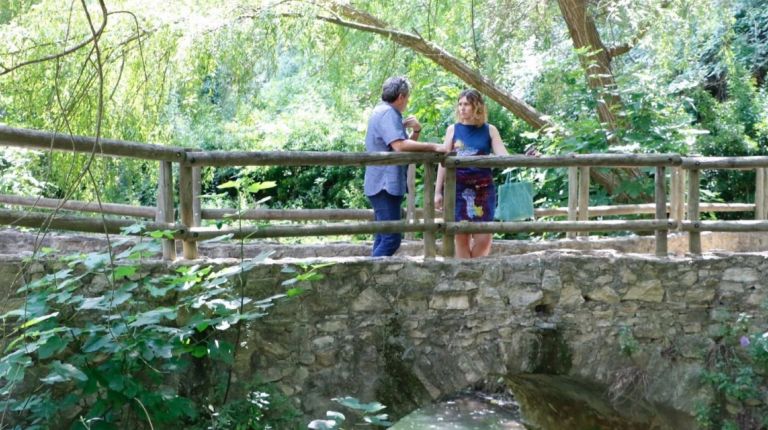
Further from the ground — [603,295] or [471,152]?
[471,152]

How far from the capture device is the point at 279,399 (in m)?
4.84

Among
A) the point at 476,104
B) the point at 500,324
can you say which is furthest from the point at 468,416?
the point at 476,104

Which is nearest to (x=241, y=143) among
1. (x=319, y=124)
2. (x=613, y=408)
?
(x=319, y=124)

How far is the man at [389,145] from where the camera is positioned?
5.11 m

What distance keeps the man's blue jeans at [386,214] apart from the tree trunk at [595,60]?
12.8 feet

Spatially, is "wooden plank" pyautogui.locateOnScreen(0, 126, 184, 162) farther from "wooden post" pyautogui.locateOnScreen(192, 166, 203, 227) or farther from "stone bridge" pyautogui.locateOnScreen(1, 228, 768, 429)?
"stone bridge" pyautogui.locateOnScreen(1, 228, 768, 429)

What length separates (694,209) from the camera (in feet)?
18.1

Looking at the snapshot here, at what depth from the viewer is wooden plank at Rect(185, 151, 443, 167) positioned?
471 centimetres

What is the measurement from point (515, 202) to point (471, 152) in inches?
16.2

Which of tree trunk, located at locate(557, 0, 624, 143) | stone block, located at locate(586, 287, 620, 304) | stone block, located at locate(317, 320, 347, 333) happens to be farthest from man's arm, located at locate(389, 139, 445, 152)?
tree trunk, located at locate(557, 0, 624, 143)

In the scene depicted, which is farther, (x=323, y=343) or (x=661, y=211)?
(x=661, y=211)

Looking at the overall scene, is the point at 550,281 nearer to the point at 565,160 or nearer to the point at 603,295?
the point at 603,295

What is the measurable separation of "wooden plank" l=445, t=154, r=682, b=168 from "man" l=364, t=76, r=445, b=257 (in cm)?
18

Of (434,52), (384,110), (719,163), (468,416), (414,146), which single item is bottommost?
(468,416)
